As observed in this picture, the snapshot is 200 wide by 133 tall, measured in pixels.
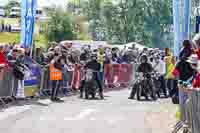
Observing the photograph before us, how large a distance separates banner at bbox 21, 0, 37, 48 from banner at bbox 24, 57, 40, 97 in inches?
67.4

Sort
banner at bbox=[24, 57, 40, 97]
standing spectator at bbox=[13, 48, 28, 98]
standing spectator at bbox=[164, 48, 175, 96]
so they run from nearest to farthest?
standing spectator at bbox=[13, 48, 28, 98] < banner at bbox=[24, 57, 40, 97] < standing spectator at bbox=[164, 48, 175, 96]

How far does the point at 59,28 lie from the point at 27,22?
150 ft

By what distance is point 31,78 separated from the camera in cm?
2239

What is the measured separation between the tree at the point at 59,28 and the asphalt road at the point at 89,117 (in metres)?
47.8

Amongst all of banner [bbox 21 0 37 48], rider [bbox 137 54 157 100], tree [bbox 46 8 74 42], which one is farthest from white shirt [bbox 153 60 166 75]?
tree [bbox 46 8 74 42]

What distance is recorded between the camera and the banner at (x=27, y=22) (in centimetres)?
2427

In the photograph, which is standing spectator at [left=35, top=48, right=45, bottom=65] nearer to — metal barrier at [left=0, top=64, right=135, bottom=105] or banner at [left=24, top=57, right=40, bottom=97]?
metal barrier at [left=0, top=64, right=135, bottom=105]

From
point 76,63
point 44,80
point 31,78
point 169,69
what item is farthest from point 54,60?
point 169,69

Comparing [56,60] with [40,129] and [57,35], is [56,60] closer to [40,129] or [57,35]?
[40,129]

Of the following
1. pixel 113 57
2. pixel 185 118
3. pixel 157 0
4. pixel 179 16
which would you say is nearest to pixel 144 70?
pixel 179 16

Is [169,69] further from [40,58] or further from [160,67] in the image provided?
[40,58]

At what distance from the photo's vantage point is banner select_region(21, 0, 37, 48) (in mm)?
24266

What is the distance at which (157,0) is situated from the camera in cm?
6838

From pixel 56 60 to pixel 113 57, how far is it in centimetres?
980
